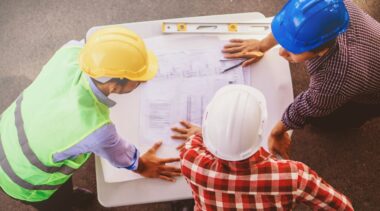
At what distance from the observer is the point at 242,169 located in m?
0.86

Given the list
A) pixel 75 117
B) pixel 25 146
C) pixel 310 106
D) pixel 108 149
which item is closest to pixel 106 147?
pixel 108 149

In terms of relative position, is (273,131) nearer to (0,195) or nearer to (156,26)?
(156,26)

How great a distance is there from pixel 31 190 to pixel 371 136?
4.82 feet

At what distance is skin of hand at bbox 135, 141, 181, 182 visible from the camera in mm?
1052

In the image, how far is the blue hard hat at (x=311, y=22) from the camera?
0.95 metres

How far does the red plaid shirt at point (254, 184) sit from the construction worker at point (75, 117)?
0.61 ft

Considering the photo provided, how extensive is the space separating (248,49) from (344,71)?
0.29 m

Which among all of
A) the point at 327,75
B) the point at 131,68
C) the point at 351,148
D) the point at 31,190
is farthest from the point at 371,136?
the point at 31,190

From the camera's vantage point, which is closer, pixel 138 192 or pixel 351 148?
pixel 138 192

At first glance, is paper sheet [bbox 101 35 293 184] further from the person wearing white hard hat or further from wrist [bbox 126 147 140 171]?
the person wearing white hard hat

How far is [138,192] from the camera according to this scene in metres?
1.06

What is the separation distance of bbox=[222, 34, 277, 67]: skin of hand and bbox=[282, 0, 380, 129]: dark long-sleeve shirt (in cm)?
15

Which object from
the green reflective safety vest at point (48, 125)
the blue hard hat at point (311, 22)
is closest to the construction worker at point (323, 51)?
the blue hard hat at point (311, 22)

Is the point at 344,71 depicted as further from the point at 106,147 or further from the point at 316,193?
the point at 106,147
